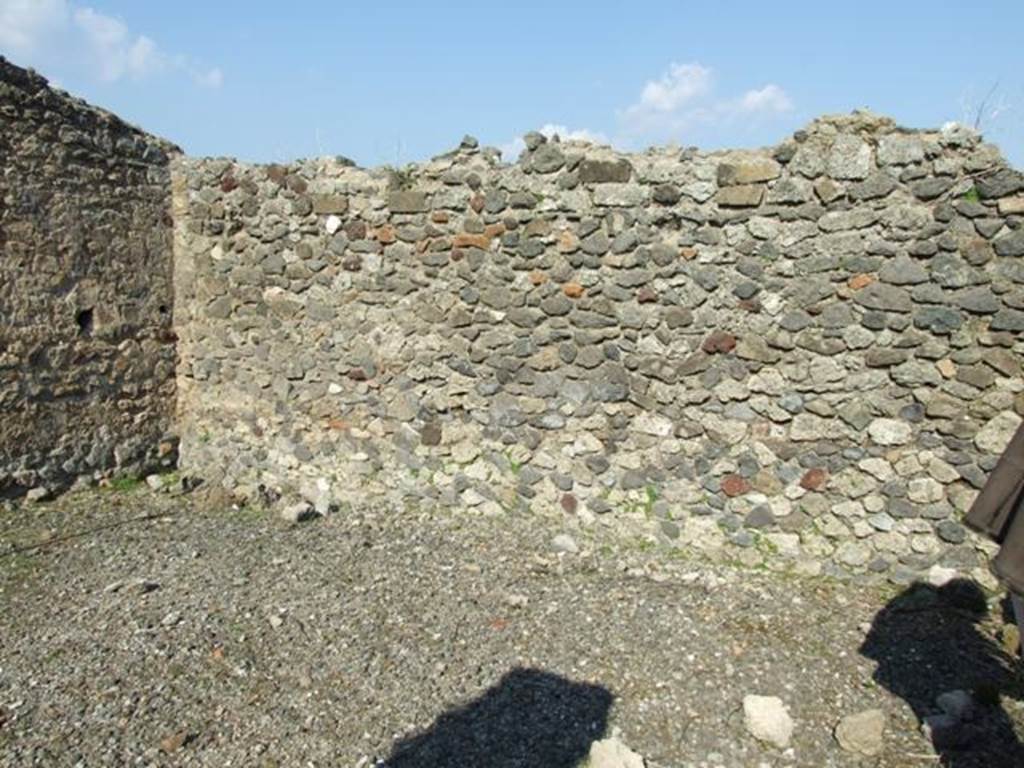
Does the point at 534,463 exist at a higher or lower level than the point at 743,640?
higher

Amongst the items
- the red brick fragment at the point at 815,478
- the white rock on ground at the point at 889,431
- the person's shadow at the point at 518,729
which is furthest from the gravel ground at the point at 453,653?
the white rock on ground at the point at 889,431

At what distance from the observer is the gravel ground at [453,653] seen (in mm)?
3275

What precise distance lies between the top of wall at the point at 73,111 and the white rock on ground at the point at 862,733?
6462 millimetres

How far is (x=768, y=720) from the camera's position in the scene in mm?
3402

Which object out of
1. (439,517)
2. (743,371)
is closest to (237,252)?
(439,517)

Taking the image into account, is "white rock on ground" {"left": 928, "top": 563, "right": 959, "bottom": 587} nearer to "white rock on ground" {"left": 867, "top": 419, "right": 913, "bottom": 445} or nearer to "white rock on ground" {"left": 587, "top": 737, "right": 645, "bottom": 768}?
"white rock on ground" {"left": 867, "top": 419, "right": 913, "bottom": 445}

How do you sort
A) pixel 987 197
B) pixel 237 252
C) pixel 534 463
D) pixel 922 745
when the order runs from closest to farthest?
1. pixel 922 745
2. pixel 987 197
3. pixel 534 463
4. pixel 237 252

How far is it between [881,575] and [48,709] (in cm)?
445

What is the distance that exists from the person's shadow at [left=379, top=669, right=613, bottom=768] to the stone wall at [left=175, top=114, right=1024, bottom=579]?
1766mm

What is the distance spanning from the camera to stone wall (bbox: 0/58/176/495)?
5672mm

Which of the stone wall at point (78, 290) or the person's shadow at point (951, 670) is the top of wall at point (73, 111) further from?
the person's shadow at point (951, 670)

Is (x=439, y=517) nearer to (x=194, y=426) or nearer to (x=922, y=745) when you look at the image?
(x=194, y=426)

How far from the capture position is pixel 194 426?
6.87 metres

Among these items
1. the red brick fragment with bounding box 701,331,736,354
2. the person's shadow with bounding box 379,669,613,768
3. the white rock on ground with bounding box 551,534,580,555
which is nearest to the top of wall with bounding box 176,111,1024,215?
the red brick fragment with bounding box 701,331,736,354
